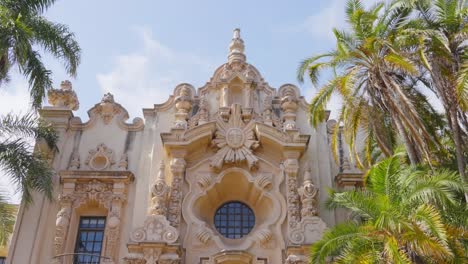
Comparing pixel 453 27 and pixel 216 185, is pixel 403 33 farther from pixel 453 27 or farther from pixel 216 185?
pixel 216 185

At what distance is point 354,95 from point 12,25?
34.4 feet

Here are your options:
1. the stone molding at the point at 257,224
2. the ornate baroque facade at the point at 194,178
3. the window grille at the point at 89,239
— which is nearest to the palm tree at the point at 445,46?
the ornate baroque facade at the point at 194,178

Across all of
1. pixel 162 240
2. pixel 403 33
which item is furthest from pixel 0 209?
pixel 403 33

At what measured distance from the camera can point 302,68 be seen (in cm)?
1923

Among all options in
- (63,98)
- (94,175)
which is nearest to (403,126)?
(94,175)

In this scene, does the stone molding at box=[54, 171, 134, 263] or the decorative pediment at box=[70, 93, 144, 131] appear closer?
the stone molding at box=[54, 171, 134, 263]

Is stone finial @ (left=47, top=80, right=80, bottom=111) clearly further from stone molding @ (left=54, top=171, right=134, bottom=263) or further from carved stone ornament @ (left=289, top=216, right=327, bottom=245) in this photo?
carved stone ornament @ (left=289, top=216, right=327, bottom=245)

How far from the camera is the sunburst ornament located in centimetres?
2036

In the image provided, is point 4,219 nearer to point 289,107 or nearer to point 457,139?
point 289,107

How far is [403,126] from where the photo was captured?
1697 cm

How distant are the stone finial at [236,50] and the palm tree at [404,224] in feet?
31.7

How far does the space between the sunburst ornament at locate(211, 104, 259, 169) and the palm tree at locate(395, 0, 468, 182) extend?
655 centimetres

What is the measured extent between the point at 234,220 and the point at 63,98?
8.07 m

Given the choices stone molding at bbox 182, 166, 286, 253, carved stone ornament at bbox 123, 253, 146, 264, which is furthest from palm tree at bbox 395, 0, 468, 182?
carved stone ornament at bbox 123, 253, 146, 264
